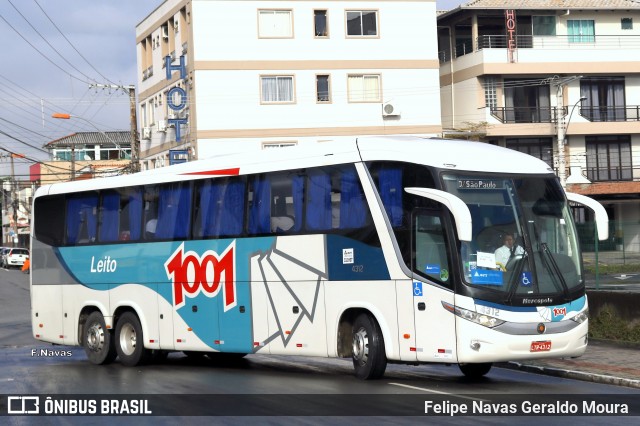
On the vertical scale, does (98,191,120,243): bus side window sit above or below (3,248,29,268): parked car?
above

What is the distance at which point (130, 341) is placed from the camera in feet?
67.3

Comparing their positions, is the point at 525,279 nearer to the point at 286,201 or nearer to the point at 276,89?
the point at 286,201

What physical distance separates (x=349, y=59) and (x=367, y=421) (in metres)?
44.4

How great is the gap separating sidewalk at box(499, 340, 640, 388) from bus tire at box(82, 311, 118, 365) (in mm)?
7531

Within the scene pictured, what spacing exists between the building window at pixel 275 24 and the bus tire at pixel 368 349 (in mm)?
39533

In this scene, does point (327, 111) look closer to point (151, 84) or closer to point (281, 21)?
point (281, 21)

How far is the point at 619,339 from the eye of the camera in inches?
792

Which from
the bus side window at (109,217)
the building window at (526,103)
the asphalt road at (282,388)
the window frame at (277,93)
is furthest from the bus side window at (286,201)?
the building window at (526,103)

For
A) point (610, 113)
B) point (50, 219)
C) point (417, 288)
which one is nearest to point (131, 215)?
point (50, 219)

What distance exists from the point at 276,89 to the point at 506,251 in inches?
1588

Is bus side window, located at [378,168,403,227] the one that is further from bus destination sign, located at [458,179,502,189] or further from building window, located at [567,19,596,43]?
building window, located at [567,19,596,43]

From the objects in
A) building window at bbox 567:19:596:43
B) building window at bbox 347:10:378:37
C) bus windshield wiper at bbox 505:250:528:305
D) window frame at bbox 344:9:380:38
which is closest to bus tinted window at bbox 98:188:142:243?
bus windshield wiper at bbox 505:250:528:305

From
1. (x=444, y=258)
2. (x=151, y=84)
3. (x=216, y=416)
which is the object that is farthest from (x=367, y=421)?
(x=151, y=84)

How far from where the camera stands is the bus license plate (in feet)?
47.0
